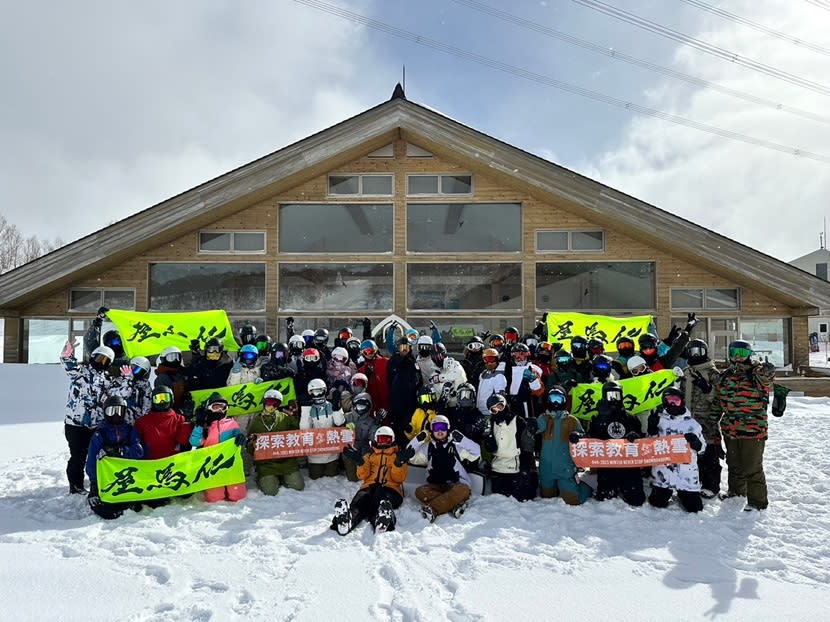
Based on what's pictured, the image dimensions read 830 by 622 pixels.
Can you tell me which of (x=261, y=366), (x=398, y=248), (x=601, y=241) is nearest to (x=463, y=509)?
(x=261, y=366)

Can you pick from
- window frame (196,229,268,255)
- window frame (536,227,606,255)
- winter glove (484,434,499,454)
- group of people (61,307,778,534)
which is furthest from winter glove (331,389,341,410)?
window frame (536,227,606,255)

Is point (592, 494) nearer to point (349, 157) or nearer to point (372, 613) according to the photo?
point (372, 613)

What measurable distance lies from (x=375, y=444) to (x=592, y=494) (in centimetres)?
264

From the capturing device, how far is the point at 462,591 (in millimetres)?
3738

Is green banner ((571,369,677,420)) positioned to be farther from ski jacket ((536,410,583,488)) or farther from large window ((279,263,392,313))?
large window ((279,263,392,313))

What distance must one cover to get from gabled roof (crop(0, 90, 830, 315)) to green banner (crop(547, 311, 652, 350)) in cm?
382

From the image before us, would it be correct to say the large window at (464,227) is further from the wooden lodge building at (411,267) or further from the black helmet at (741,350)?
the black helmet at (741,350)

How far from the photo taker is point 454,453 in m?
5.82

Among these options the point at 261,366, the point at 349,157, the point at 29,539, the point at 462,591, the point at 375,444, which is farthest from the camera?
the point at 349,157

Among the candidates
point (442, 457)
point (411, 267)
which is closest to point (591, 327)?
point (411, 267)

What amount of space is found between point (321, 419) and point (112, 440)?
2.36 metres

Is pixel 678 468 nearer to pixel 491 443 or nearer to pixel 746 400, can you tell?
pixel 746 400

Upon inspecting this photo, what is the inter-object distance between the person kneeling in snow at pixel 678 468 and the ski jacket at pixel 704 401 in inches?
11.6

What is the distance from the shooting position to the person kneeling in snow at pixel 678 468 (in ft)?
17.9
